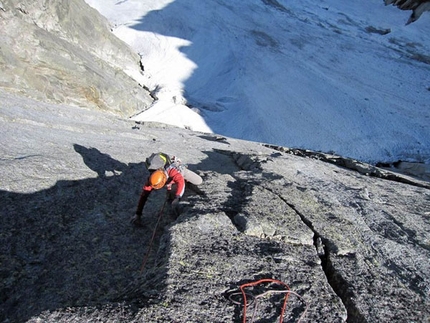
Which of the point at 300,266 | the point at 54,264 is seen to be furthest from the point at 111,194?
the point at 300,266

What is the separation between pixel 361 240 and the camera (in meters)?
6.50

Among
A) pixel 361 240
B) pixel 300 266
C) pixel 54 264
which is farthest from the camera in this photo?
pixel 361 240

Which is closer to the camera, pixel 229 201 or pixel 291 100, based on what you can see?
pixel 229 201

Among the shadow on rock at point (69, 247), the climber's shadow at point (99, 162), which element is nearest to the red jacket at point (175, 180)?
the shadow on rock at point (69, 247)

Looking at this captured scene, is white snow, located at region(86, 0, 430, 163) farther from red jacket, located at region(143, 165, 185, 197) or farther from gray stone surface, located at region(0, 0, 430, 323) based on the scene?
red jacket, located at region(143, 165, 185, 197)

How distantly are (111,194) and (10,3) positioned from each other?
2139cm

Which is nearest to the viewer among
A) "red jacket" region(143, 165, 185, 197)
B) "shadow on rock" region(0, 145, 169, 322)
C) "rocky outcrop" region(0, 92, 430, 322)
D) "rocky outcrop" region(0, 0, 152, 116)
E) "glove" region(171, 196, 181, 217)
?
"rocky outcrop" region(0, 92, 430, 322)

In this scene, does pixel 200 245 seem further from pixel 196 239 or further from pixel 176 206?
pixel 176 206

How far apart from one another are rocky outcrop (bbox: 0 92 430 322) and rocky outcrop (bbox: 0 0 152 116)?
34.9ft

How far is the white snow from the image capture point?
2881 cm

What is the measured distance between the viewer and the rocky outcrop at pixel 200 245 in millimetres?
4512

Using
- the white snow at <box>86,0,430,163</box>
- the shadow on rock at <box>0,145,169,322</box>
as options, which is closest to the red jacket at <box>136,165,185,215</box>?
the shadow on rock at <box>0,145,169,322</box>

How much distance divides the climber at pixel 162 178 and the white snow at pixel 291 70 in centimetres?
1953

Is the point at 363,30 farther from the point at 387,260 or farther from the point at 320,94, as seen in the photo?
the point at 387,260
